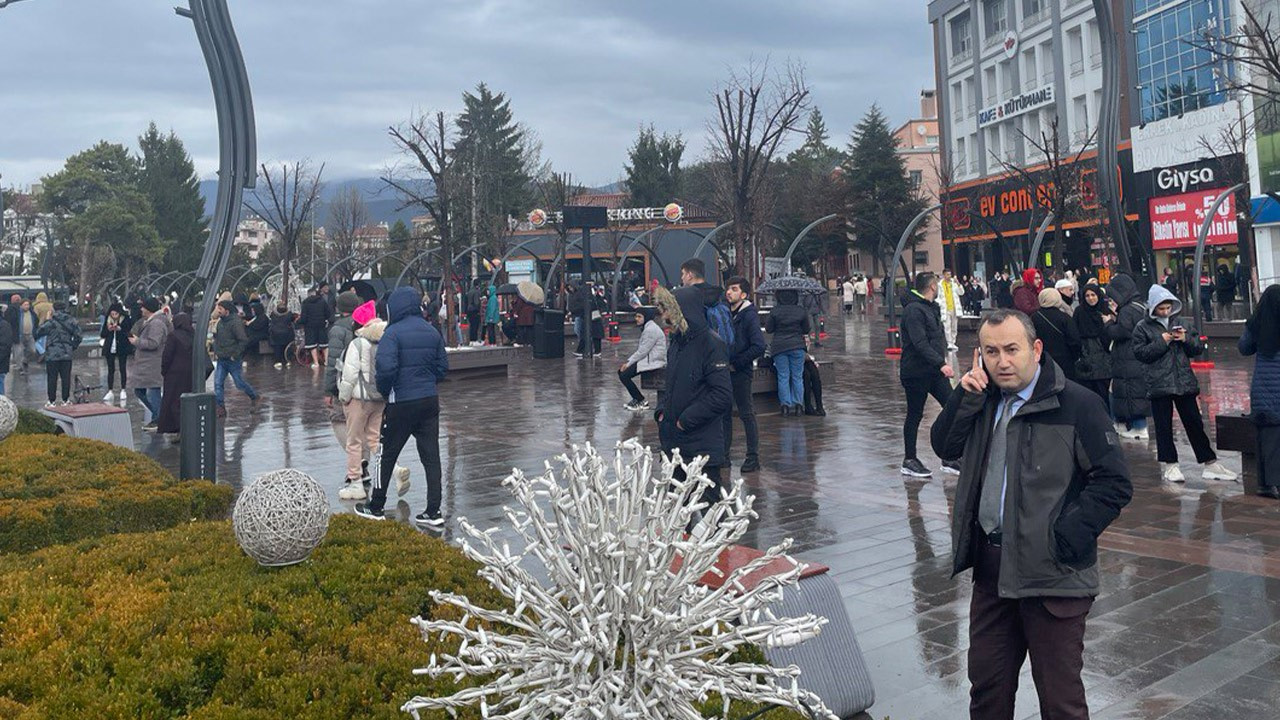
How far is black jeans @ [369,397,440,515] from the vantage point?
880 cm

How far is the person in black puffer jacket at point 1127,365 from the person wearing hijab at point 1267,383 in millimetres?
1446

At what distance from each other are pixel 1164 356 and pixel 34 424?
10690 mm

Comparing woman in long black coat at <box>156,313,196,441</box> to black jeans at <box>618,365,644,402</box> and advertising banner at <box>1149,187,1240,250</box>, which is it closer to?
black jeans at <box>618,365,644,402</box>

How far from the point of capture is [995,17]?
57.1 meters

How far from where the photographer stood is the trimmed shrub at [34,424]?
11695 millimetres

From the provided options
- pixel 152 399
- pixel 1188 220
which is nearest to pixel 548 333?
pixel 152 399

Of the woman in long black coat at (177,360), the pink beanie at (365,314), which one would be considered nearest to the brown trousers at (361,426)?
the pink beanie at (365,314)

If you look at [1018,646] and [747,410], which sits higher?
[747,410]

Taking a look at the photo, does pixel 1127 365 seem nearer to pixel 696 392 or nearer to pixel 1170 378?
pixel 1170 378

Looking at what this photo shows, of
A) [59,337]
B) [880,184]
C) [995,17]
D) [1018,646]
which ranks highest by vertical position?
[995,17]

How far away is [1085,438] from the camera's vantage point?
12.9ft

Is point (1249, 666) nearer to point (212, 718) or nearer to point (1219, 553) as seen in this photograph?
point (1219, 553)

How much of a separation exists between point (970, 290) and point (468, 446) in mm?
34301

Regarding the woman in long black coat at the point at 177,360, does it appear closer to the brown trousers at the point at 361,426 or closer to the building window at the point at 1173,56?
the brown trousers at the point at 361,426
